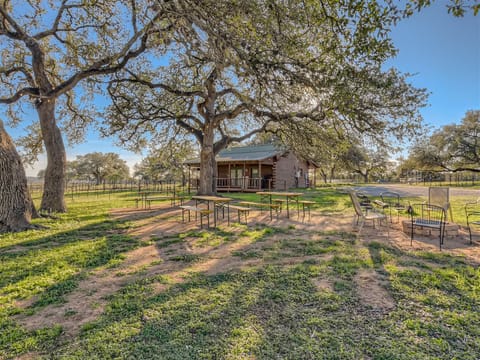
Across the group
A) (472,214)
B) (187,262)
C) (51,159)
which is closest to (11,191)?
(51,159)

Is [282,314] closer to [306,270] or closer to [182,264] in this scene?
[306,270]

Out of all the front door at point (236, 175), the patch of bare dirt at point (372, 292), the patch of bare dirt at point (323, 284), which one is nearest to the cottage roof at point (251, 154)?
the front door at point (236, 175)

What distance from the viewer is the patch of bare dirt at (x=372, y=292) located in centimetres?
299

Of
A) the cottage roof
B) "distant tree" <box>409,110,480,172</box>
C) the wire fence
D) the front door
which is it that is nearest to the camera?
the cottage roof

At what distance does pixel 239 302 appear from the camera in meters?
3.04

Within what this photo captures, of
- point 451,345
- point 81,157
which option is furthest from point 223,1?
point 81,157

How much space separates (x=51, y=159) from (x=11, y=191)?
3237 millimetres

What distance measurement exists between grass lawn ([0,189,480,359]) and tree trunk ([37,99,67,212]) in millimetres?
4906

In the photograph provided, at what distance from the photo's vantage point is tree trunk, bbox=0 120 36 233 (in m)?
6.79

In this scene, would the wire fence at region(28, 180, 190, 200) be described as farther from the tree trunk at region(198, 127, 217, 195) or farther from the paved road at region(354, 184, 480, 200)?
the paved road at region(354, 184, 480, 200)

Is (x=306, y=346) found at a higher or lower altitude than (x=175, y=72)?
lower

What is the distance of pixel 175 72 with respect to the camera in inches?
489

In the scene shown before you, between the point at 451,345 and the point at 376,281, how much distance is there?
1393 millimetres

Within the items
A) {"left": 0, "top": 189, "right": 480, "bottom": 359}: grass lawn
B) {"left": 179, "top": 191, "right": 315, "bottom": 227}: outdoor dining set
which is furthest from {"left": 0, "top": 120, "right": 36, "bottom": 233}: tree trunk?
{"left": 179, "top": 191, "right": 315, "bottom": 227}: outdoor dining set
